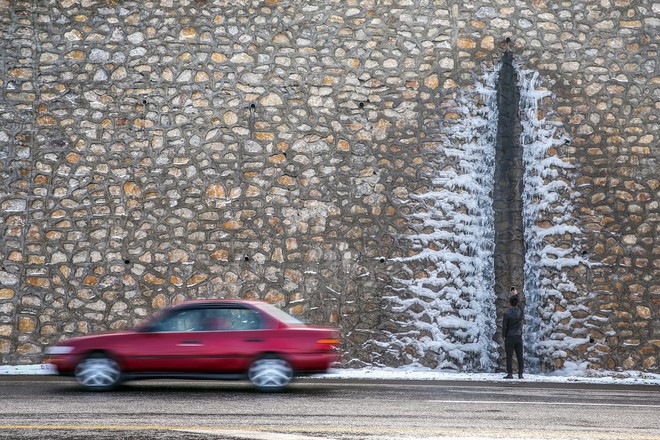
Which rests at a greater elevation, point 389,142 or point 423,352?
point 389,142

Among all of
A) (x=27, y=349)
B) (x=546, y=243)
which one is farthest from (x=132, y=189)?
(x=546, y=243)

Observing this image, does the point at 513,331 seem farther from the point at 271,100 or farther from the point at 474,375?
the point at 271,100

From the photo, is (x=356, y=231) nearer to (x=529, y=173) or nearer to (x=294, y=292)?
(x=294, y=292)

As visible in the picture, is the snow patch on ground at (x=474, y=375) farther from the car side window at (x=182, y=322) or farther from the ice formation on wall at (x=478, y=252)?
the car side window at (x=182, y=322)

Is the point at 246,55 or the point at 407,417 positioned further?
the point at 246,55

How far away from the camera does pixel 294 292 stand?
56.0 feet

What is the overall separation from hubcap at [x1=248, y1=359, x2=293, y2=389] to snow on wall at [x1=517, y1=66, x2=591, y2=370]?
696 cm

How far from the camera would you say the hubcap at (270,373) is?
1148 centimetres

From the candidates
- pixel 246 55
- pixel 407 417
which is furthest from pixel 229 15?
pixel 407 417

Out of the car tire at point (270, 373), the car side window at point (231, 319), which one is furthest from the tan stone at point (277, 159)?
the car tire at point (270, 373)

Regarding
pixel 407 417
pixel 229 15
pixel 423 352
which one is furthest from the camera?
pixel 229 15

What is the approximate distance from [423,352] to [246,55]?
256 inches

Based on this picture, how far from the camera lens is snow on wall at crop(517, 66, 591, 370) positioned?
16.9 metres

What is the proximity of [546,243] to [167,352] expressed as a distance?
27.4 ft
